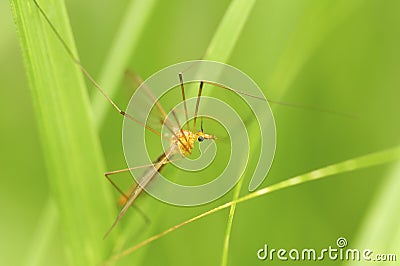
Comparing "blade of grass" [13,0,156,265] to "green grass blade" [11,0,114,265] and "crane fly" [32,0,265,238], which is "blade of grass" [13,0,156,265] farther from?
"green grass blade" [11,0,114,265]

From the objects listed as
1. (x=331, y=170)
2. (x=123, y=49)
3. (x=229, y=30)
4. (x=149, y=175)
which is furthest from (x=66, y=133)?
(x=331, y=170)

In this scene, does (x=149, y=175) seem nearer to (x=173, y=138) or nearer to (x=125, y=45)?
(x=173, y=138)

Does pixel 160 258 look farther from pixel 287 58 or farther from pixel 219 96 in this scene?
pixel 287 58

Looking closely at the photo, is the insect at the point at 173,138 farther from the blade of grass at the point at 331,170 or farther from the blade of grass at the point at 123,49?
the blade of grass at the point at 331,170

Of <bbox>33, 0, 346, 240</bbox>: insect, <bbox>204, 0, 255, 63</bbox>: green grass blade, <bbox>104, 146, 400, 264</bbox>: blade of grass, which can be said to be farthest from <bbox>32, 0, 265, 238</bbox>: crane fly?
<bbox>104, 146, 400, 264</bbox>: blade of grass

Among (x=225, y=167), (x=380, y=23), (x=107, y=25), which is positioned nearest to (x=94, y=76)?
(x=107, y=25)

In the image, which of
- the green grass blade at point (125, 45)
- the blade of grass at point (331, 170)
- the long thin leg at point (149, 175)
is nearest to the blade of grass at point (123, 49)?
the green grass blade at point (125, 45)
